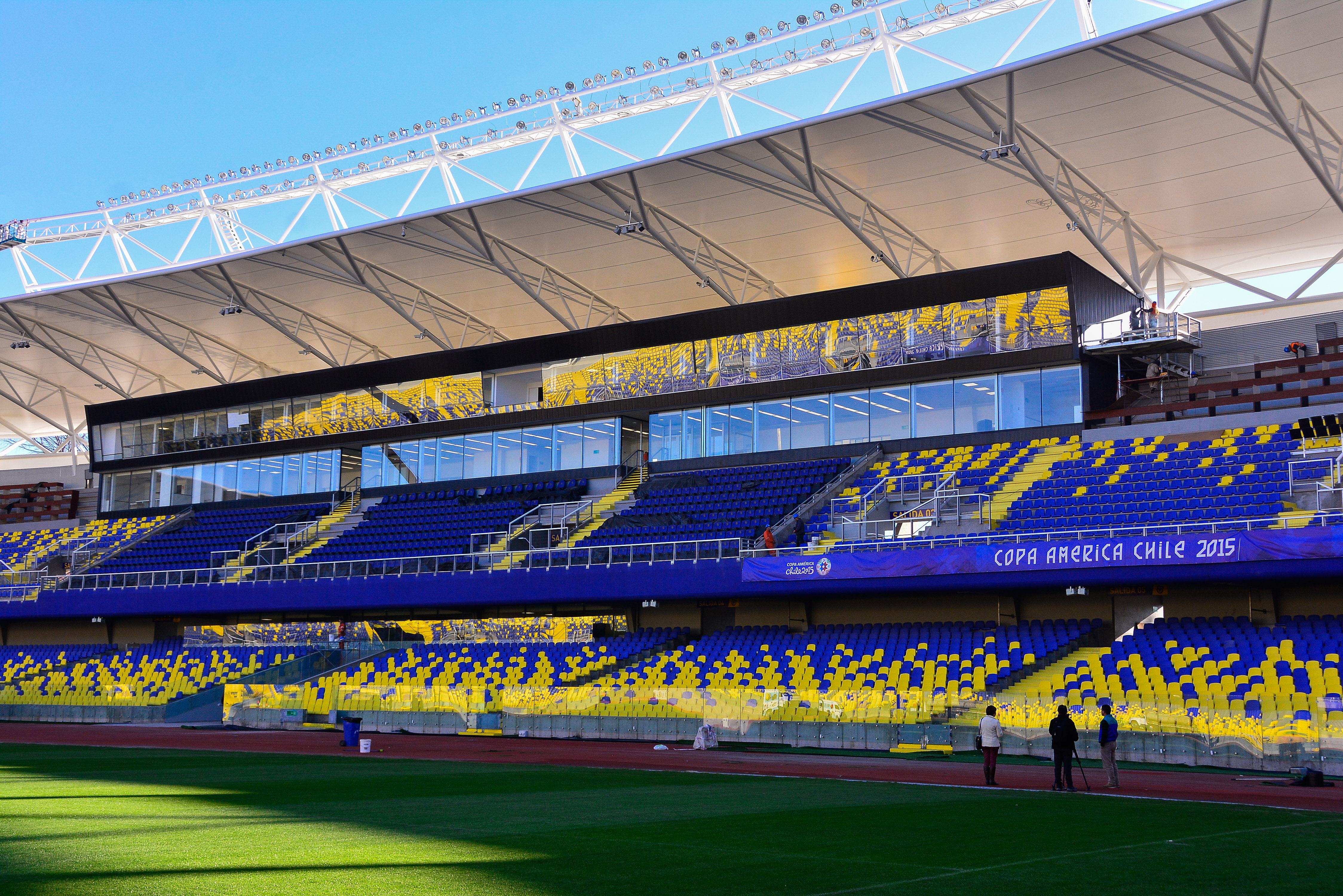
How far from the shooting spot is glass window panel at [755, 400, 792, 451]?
42688mm

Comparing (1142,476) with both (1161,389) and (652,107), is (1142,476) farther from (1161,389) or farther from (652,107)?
(652,107)

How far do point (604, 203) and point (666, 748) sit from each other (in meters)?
20.5

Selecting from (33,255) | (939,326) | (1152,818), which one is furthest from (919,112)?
(33,255)

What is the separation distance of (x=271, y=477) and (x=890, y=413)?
92.1 ft

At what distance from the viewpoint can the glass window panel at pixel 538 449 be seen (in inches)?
1881

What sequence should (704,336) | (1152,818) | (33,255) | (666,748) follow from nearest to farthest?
1. (1152,818)
2. (666,748)
3. (704,336)
4. (33,255)

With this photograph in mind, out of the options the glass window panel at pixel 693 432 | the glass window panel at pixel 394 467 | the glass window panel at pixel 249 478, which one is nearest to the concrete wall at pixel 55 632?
the glass window panel at pixel 249 478

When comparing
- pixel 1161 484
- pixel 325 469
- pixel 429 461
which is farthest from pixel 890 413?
pixel 325 469

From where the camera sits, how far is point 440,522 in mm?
46656

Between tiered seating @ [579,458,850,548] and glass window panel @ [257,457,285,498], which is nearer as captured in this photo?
tiered seating @ [579,458,850,548]

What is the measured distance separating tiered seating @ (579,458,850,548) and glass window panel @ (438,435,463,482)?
31.5 feet

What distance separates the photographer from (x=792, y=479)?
133 ft

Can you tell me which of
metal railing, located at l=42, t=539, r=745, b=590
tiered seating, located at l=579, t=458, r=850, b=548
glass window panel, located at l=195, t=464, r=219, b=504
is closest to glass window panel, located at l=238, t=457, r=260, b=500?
glass window panel, located at l=195, t=464, r=219, b=504

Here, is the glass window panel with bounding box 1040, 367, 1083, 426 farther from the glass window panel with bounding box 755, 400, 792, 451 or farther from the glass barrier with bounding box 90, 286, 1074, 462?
the glass window panel with bounding box 755, 400, 792, 451
